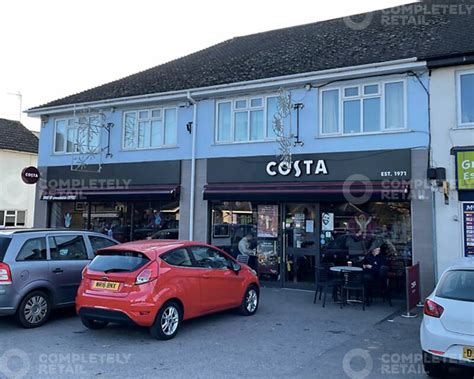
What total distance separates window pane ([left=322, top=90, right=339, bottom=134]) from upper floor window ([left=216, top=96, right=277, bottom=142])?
1443 mm

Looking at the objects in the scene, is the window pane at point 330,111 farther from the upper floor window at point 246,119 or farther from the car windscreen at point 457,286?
the car windscreen at point 457,286

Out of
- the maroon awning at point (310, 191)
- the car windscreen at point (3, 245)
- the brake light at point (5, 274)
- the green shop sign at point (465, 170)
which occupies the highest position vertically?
the green shop sign at point (465, 170)

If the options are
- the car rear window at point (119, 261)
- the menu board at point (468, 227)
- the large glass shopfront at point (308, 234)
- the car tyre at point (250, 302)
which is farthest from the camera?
the large glass shopfront at point (308, 234)

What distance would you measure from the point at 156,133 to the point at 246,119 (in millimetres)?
3169

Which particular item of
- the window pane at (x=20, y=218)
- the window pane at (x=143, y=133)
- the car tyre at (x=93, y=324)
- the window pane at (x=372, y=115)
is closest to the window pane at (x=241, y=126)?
the window pane at (x=143, y=133)

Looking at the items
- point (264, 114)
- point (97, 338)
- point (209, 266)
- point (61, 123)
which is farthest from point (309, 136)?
point (61, 123)

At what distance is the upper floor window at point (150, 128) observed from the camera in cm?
1457

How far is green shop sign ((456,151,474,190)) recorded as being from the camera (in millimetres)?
10148

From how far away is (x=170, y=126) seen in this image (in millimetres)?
14602

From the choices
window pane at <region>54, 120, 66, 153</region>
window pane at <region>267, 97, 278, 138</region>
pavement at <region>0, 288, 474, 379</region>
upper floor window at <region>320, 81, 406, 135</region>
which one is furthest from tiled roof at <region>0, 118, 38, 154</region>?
upper floor window at <region>320, 81, 406, 135</region>

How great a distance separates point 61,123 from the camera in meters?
16.7

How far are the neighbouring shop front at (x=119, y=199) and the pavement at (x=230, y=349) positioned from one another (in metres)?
5.47

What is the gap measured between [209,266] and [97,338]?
2.22 metres

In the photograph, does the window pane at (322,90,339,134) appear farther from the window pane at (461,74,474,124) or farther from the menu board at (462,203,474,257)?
the menu board at (462,203,474,257)
